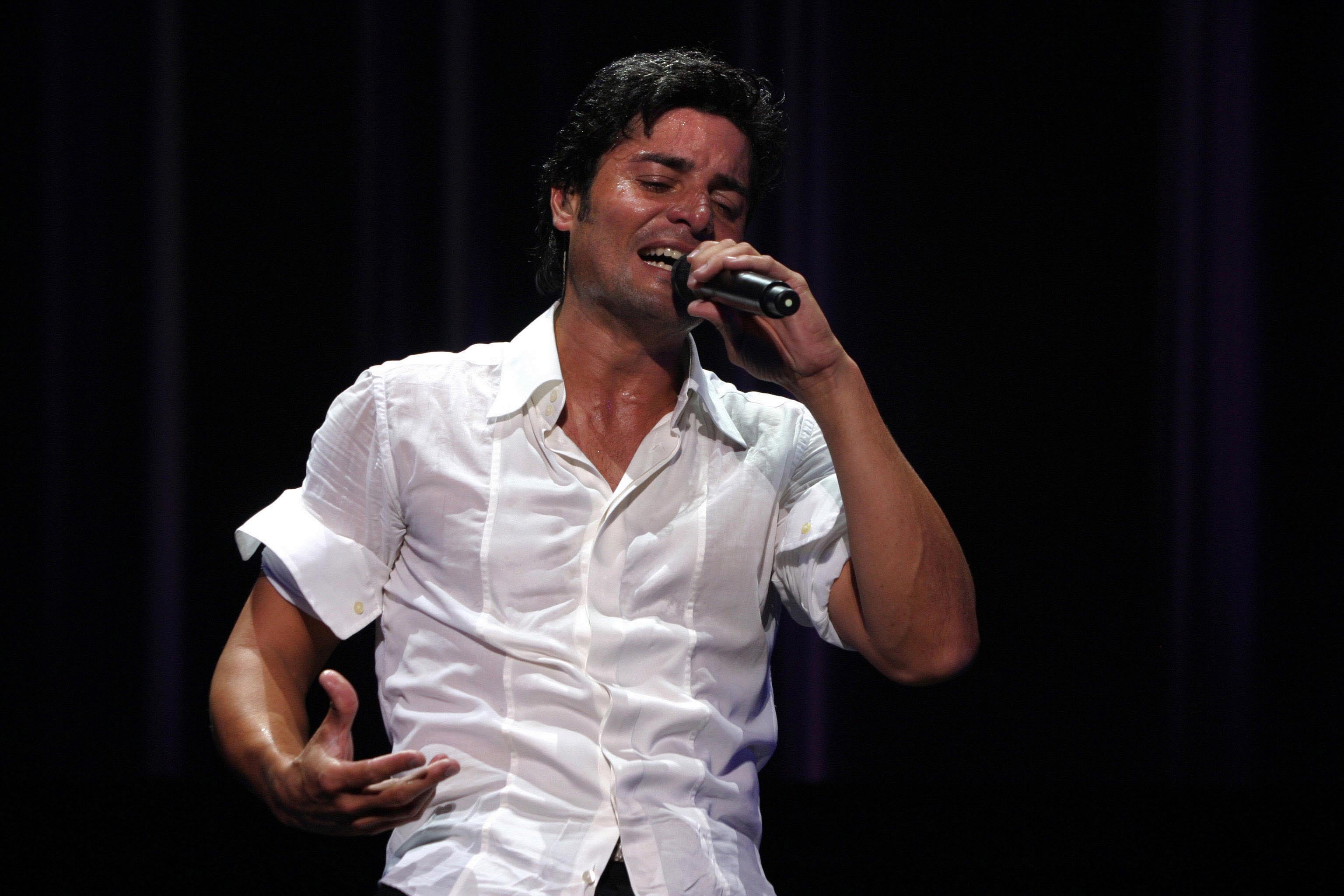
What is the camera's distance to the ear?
1652mm

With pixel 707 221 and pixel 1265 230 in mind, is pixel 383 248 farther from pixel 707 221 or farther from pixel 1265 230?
pixel 1265 230

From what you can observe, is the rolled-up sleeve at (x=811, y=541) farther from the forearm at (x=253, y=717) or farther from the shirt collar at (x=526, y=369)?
the forearm at (x=253, y=717)

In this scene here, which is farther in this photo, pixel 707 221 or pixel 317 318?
pixel 317 318

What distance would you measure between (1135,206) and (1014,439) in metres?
0.67

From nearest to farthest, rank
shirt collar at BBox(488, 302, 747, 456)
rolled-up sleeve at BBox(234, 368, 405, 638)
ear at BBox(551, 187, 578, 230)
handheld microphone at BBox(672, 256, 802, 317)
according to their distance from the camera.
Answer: handheld microphone at BBox(672, 256, 802, 317), rolled-up sleeve at BBox(234, 368, 405, 638), shirt collar at BBox(488, 302, 747, 456), ear at BBox(551, 187, 578, 230)

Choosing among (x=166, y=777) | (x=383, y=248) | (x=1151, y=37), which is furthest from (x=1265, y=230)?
A: (x=166, y=777)

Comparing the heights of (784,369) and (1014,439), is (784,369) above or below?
above

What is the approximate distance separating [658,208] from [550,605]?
21.0 inches

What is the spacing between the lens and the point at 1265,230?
112 inches

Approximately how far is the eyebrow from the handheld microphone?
193 mm

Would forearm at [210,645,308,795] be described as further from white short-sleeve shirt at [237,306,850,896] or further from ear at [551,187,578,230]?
ear at [551,187,578,230]

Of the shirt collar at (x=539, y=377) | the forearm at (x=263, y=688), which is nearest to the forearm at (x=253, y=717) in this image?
Answer: the forearm at (x=263, y=688)

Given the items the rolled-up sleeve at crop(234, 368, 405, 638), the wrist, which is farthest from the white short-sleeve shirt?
the wrist

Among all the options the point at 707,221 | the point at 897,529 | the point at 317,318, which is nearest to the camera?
the point at 897,529
